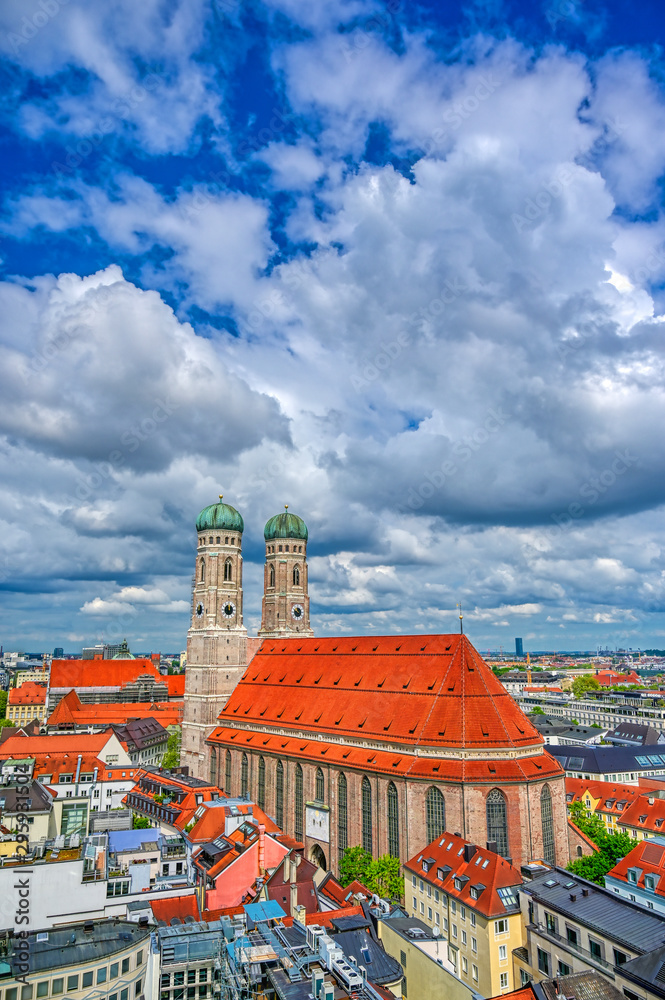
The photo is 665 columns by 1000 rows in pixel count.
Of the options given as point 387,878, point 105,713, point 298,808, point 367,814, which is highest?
point 105,713

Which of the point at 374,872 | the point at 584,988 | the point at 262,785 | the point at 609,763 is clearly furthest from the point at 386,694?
the point at 609,763

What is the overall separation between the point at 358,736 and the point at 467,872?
22459 mm

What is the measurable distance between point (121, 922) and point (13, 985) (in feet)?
22.4

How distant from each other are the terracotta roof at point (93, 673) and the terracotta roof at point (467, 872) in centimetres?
12291

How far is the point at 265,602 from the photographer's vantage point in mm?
113312

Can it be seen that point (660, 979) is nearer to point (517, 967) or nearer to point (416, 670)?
point (517, 967)

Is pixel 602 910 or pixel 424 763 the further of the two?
pixel 424 763

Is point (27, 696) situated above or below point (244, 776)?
above

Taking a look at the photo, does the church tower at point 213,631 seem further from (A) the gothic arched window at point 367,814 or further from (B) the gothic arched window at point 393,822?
(B) the gothic arched window at point 393,822

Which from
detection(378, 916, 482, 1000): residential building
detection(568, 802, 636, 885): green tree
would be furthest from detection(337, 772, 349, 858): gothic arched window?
detection(378, 916, 482, 1000): residential building

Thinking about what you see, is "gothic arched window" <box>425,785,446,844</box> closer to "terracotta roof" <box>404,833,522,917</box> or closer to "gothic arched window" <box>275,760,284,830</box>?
"terracotta roof" <box>404,833,522,917</box>

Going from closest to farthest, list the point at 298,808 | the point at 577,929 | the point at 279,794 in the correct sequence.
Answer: the point at 577,929
the point at 298,808
the point at 279,794

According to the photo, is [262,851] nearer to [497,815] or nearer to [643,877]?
[497,815]

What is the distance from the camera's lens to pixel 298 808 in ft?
247
